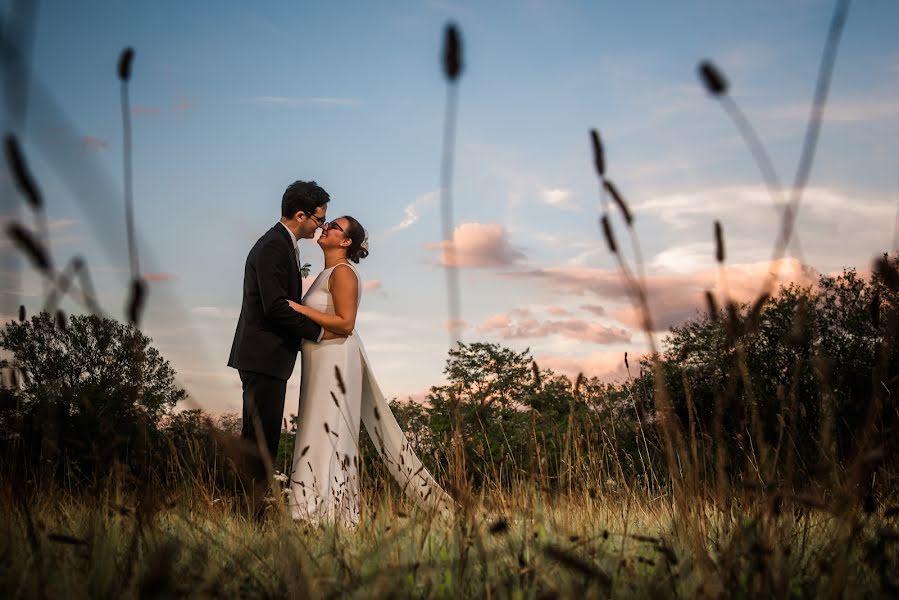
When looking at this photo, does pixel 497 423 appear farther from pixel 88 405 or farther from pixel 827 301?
pixel 88 405

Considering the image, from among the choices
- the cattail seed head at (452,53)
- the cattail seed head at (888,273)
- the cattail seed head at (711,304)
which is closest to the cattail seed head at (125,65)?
the cattail seed head at (452,53)

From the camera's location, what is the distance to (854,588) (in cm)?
293

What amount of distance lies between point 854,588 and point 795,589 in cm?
22

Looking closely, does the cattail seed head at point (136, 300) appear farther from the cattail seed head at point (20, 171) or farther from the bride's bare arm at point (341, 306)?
the bride's bare arm at point (341, 306)

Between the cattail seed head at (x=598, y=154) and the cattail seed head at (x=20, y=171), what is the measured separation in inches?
65.3

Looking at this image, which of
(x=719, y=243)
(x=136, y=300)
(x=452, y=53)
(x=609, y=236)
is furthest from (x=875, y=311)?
(x=136, y=300)

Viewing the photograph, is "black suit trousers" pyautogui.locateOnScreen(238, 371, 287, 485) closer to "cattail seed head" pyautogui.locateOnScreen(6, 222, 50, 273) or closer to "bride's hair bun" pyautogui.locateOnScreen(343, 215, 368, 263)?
"bride's hair bun" pyautogui.locateOnScreen(343, 215, 368, 263)

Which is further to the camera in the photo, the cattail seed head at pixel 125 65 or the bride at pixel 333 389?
the bride at pixel 333 389

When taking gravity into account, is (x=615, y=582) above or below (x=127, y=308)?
below

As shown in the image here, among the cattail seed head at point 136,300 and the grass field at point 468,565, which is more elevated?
the cattail seed head at point 136,300

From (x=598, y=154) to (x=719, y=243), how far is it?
506mm

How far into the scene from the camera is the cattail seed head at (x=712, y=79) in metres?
2.12

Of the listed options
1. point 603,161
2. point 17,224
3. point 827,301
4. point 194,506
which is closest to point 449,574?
point 603,161

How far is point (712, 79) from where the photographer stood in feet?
7.00
